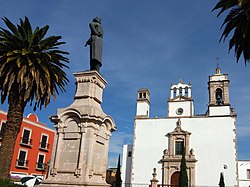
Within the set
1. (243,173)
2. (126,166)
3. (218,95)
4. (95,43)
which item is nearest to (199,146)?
(218,95)

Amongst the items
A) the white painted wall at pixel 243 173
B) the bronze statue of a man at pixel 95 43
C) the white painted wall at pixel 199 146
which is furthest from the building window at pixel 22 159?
the white painted wall at pixel 243 173

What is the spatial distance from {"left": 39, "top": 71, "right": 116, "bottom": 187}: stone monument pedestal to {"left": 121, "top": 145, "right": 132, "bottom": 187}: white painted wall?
24.5m

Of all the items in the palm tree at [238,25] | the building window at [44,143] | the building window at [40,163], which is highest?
the palm tree at [238,25]

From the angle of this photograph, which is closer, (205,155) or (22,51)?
(22,51)

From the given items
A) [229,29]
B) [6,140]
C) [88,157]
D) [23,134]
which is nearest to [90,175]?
[88,157]

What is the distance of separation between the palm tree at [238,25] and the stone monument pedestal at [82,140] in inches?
295

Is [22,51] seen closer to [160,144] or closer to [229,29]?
[229,29]

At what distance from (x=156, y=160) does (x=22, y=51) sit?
78.0 feet

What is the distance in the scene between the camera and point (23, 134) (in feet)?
92.7

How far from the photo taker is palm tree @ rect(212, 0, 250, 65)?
41.6ft

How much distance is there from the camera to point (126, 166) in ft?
113

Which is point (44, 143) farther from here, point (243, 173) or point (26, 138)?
point (243, 173)

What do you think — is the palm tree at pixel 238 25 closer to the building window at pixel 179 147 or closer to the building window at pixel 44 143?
the building window at pixel 179 147

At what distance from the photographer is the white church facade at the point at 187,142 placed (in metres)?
29.9
